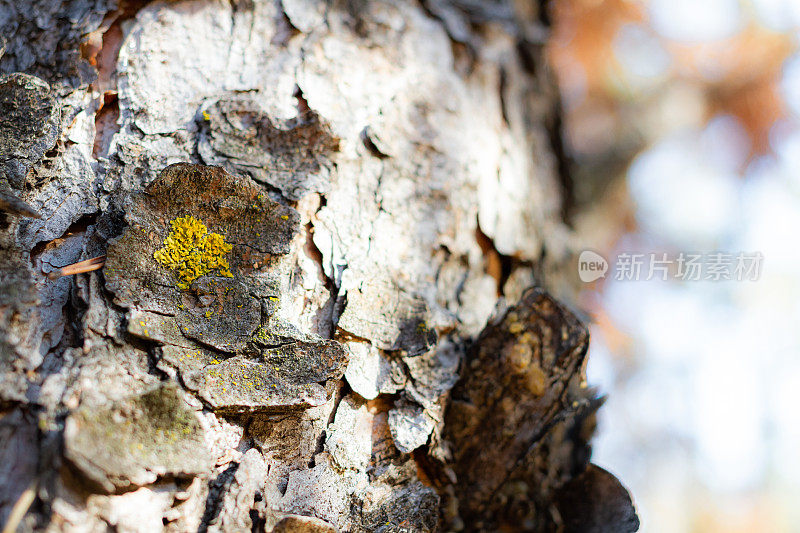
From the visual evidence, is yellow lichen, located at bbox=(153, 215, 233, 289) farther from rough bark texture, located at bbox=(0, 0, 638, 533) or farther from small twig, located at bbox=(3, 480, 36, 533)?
small twig, located at bbox=(3, 480, 36, 533)

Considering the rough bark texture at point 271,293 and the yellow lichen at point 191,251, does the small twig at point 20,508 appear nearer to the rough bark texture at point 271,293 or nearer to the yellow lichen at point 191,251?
the rough bark texture at point 271,293

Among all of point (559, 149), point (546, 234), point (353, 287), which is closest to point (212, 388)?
point (353, 287)

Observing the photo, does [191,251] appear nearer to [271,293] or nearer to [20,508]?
[271,293]

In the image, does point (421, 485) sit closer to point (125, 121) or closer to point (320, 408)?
point (320, 408)

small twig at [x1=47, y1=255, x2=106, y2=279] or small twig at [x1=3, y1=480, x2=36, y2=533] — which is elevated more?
small twig at [x1=47, y1=255, x2=106, y2=279]

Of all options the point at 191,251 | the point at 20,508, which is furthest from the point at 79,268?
the point at 20,508


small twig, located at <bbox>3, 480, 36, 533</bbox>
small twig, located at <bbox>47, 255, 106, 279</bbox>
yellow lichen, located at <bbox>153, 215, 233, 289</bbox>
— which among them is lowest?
small twig, located at <bbox>3, 480, 36, 533</bbox>

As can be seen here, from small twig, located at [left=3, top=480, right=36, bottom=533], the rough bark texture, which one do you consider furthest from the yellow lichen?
small twig, located at [left=3, top=480, right=36, bottom=533]
